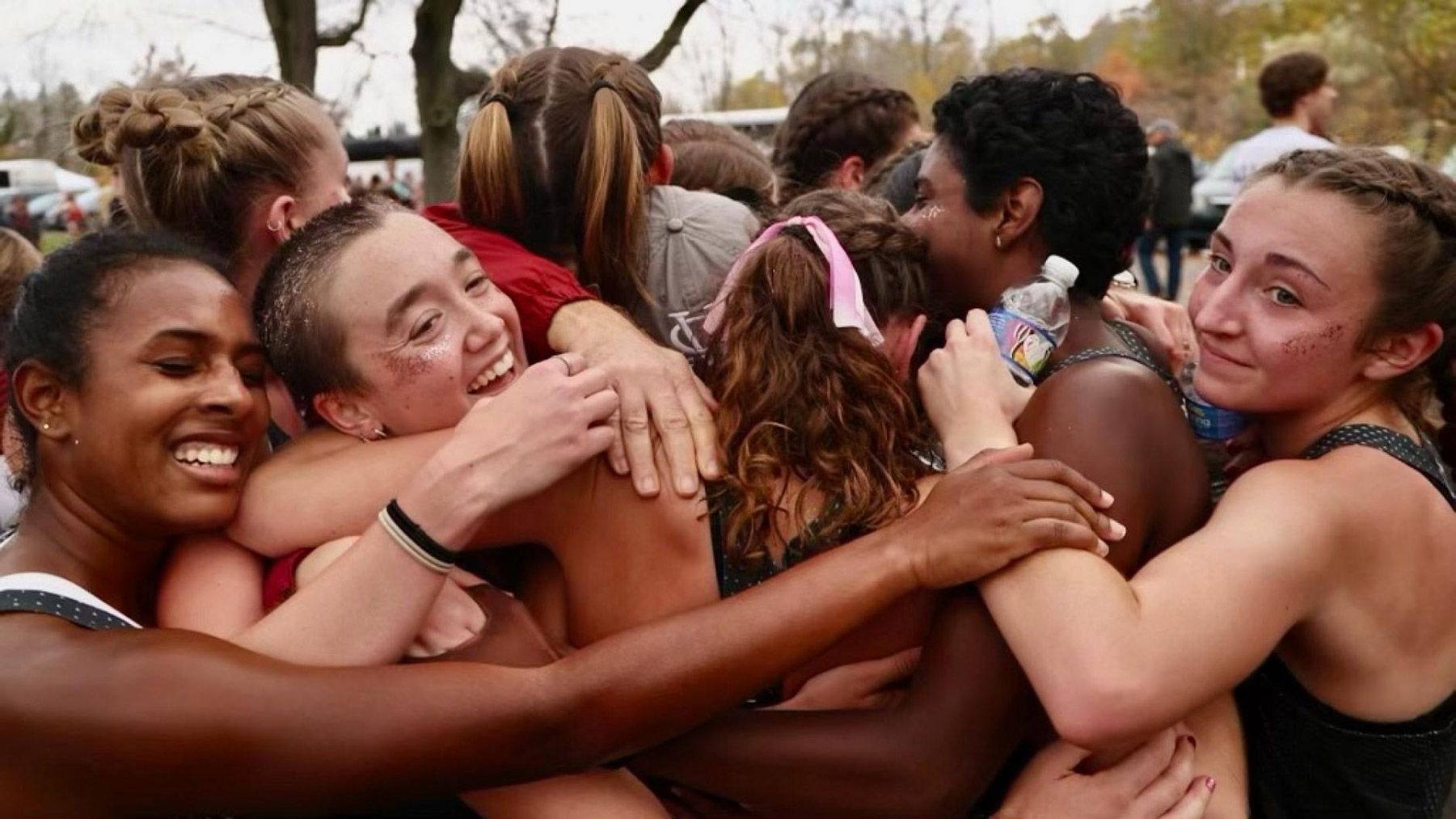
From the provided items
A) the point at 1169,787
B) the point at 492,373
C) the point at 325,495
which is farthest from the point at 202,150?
the point at 1169,787

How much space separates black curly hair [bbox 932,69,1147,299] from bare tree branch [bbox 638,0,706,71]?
7675 mm

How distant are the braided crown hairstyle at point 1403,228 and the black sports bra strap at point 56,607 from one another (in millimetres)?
2131

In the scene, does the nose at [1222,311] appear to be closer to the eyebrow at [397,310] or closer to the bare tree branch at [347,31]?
the eyebrow at [397,310]

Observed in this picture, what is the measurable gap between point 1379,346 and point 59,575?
2.30m

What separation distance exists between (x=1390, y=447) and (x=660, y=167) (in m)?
1.82

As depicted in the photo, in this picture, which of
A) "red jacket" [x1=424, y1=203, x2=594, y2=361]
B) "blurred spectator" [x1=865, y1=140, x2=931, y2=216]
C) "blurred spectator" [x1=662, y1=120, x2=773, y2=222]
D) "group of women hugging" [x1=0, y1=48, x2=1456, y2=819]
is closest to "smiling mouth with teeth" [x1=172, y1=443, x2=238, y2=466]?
"group of women hugging" [x1=0, y1=48, x2=1456, y2=819]

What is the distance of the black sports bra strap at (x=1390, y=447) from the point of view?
2.34 meters

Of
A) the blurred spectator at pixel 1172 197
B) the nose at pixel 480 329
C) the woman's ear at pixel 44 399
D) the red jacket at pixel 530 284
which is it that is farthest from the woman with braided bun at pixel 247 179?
the blurred spectator at pixel 1172 197

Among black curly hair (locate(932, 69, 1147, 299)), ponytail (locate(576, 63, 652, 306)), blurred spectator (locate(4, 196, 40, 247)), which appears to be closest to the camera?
black curly hair (locate(932, 69, 1147, 299))

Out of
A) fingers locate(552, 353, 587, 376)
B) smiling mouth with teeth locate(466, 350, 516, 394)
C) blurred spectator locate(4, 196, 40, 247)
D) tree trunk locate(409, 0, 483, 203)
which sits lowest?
blurred spectator locate(4, 196, 40, 247)

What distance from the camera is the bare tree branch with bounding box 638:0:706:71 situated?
10.2m

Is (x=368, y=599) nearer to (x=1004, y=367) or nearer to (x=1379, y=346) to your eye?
(x=1004, y=367)

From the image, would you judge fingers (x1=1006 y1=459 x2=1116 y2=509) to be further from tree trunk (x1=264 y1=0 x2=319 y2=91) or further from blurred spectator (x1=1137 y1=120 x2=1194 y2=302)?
blurred spectator (x1=1137 y1=120 x2=1194 y2=302)

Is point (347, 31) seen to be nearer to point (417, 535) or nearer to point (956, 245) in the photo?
point (956, 245)
